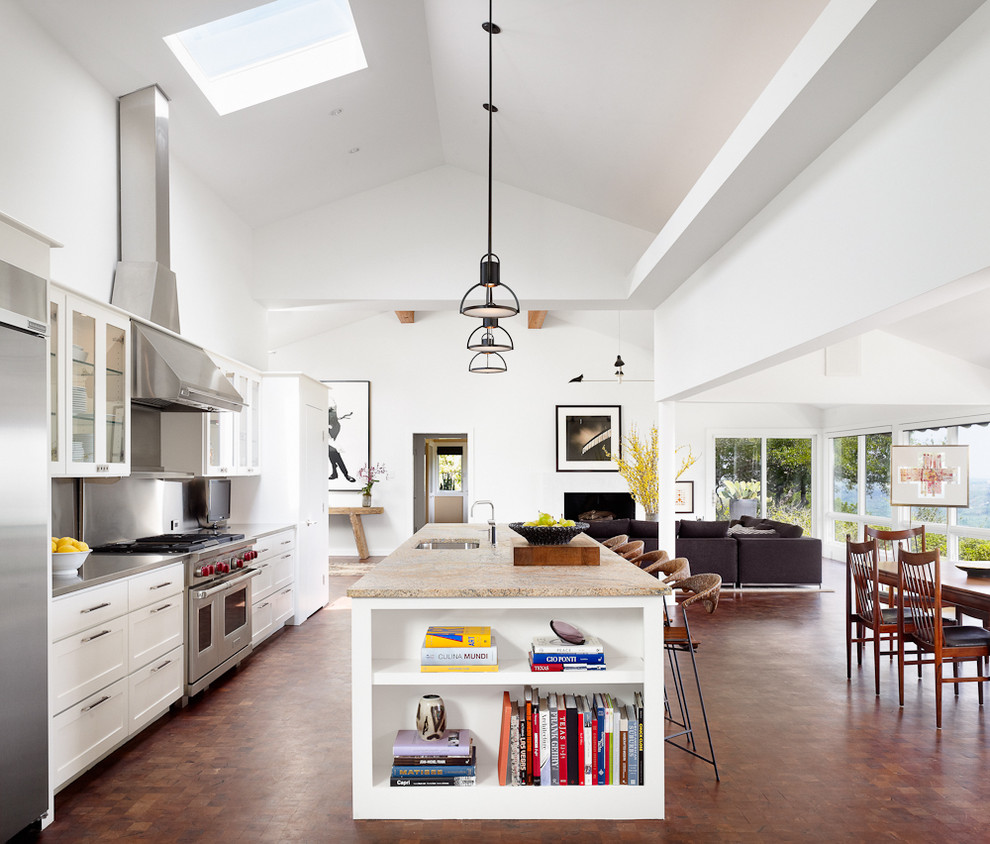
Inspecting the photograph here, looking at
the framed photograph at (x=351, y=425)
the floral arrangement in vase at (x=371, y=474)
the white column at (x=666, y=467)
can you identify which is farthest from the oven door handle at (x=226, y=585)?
the framed photograph at (x=351, y=425)

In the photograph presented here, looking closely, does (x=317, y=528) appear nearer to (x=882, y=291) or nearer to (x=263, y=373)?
(x=263, y=373)

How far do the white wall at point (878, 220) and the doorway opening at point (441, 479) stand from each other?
7011 mm

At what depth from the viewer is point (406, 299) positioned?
22.8ft

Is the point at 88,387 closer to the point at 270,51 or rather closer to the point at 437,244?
the point at 270,51

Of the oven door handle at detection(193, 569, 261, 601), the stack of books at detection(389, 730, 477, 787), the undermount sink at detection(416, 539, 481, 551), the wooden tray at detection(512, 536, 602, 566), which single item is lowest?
the stack of books at detection(389, 730, 477, 787)

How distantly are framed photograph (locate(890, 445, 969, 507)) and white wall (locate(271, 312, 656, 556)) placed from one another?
3596mm

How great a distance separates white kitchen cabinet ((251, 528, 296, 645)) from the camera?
18.8ft

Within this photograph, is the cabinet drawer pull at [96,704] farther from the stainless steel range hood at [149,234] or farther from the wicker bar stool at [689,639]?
the wicker bar stool at [689,639]

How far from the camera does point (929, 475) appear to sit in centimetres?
848

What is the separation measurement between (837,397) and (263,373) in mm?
5544

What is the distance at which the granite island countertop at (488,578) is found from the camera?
2.98m

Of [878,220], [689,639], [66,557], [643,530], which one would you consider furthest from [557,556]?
[643,530]

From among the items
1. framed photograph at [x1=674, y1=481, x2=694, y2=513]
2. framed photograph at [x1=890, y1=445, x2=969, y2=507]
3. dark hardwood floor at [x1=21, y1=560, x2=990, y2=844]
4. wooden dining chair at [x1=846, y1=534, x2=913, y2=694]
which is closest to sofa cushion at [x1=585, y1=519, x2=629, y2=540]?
dark hardwood floor at [x1=21, y1=560, x2=990, y2=844]

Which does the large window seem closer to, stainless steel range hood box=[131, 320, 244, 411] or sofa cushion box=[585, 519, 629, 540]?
sofa cushion box=[585, 519, 629, 540]
